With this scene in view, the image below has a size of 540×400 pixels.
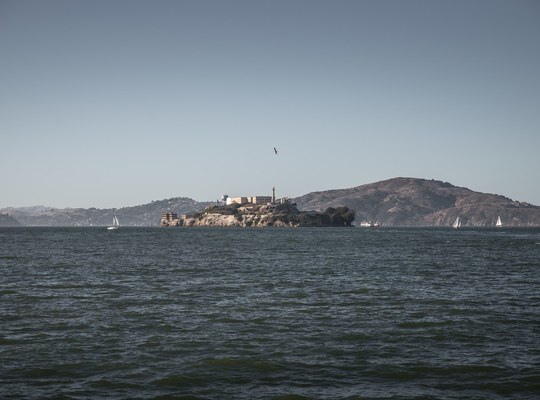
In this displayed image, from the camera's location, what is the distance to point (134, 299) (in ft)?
115

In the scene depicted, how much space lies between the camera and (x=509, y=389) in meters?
17.0

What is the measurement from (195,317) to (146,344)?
6.15 m

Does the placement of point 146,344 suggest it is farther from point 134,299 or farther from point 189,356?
point 134,299

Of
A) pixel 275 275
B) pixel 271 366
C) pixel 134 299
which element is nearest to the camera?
pixel 271 366

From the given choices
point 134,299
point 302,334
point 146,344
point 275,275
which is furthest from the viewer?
point 275,275

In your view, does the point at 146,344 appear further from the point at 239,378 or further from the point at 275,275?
the point at 275,275

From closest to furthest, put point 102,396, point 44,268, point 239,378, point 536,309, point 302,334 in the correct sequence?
point 102,396, point 239,378, point 302,334, point 536,309, point 44,268

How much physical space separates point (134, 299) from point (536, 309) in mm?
25230

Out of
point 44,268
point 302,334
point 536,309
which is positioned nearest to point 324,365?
point 302,334

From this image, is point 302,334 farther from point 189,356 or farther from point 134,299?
point 134,299

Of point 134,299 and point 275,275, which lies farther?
point 275,275

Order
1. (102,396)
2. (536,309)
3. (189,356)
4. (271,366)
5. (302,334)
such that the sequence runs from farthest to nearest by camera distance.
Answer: (536,309) → (302,334) → (189,356) → (271,366) → (102,396)

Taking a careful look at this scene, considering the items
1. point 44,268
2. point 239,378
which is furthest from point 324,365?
point 44,268

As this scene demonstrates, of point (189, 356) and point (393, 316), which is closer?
point (189, 356)
